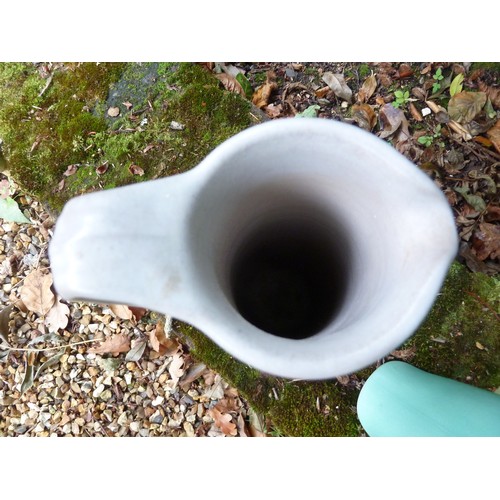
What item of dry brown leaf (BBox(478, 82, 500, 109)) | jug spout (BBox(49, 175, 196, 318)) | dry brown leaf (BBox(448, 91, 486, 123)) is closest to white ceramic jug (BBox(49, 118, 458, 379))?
jug spout (BBox(49, 175, 196, 318))

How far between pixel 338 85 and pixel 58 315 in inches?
62.2

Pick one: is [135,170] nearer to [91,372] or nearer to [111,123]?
[111,123]

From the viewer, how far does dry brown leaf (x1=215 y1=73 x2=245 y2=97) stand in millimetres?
2168

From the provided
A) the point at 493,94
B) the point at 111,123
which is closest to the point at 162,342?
the point at 111,123

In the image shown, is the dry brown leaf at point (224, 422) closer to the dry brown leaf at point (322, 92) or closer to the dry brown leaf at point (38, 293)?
the dry brown leaf at point (38, 293)

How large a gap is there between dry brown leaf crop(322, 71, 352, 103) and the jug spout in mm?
1492

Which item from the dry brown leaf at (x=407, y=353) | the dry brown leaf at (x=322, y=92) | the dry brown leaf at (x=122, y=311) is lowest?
the dry brown leaf at (x=122, y=311)

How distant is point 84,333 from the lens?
2197 mm

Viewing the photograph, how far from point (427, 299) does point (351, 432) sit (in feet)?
3.49

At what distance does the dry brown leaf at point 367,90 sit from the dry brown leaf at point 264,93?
0.37 metres

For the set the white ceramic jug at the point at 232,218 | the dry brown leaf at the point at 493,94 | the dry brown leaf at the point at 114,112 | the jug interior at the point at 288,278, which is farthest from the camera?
the dry brown leaf at the point at 493,94

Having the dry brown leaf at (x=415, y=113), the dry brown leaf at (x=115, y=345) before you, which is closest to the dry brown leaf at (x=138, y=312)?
the dry brown leaf at (x=115, y=345)

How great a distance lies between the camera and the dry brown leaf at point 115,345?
214cm

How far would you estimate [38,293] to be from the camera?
2.22 meters
